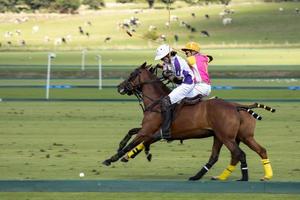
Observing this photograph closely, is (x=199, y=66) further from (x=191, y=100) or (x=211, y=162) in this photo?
(x=211, y=162)

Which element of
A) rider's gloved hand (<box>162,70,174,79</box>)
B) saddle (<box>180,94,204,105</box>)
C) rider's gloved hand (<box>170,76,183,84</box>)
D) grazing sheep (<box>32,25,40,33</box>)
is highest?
rider's gloved hand (<box>162,70,174,79</box>)

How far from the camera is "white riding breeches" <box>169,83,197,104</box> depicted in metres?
17.5

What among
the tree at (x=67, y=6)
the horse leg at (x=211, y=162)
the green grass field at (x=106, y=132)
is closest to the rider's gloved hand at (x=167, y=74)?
the green grass field at (x=106, y=132)

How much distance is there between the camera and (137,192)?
52.5 feet

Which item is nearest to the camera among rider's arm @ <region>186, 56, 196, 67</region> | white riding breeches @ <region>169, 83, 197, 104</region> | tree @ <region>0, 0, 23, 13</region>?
white riding breeches @ <region>169, 83, 197, 104</region>

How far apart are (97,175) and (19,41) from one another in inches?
3730

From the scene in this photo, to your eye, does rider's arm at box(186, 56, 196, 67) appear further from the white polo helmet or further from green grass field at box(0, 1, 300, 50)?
green grass field at box(0, 1, 300, 50)

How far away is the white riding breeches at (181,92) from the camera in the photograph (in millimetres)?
17453

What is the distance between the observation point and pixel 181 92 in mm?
17453

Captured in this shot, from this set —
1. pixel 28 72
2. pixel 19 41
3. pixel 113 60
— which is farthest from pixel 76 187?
pixel 19 41

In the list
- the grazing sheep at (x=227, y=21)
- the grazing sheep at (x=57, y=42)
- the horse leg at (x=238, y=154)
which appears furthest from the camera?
the grazing sheep at (x=227, y=21)

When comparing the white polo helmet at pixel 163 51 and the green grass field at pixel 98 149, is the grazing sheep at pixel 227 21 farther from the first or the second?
the white polo helmet at pixel 163 51

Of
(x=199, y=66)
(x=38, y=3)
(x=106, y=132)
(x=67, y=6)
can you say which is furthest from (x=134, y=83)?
(x=67, y=6)

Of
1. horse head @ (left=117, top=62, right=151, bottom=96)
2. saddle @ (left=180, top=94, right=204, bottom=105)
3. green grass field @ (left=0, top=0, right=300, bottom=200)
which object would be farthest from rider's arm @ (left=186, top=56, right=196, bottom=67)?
green grass field @ (left=0, top=0, right=300, bottom=200)
